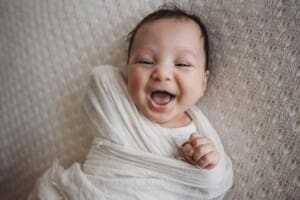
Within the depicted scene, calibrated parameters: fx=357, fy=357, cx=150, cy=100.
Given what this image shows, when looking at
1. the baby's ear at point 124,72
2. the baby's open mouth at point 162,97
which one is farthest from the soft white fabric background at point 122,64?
the baby's open mouth at point 162,97

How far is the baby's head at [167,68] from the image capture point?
0.78 meters

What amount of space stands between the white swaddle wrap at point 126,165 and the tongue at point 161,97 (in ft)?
0.17

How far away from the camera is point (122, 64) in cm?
95

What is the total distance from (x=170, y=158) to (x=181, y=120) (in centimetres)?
13

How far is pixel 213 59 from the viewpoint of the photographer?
87 cm

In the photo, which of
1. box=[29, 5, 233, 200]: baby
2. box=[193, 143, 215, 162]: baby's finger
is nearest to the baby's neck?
box=[29, 5, 233, 200]: baby

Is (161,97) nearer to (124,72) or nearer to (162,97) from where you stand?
(162,97)

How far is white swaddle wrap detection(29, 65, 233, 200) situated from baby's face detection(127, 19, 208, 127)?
0.04m

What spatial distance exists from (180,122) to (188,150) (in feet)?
0.37

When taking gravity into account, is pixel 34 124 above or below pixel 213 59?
below

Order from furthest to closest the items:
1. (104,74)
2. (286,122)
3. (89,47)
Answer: (89,47)
(104,74)
(286,122)

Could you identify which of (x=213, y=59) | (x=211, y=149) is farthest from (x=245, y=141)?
(x=213, y=59)

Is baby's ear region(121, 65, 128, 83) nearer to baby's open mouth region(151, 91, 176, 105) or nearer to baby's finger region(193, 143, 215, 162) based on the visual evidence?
baby's open mouth region(151, 91, 176, 105)

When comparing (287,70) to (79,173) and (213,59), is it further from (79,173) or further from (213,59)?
(79,173)
